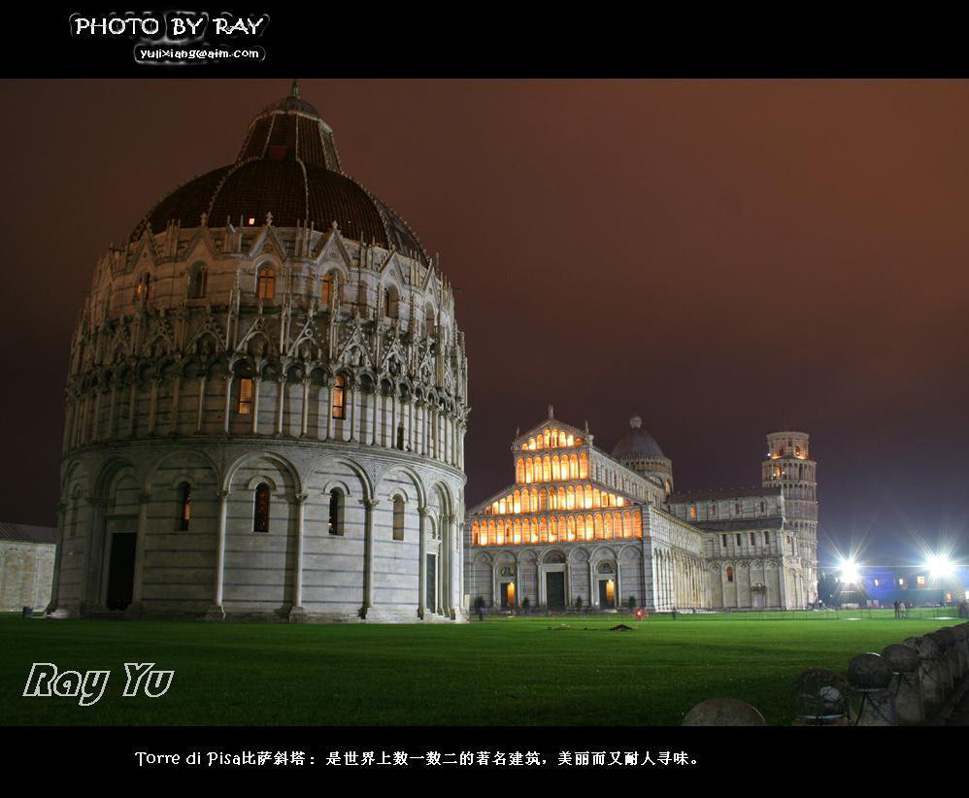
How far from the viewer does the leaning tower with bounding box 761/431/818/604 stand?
150 metres

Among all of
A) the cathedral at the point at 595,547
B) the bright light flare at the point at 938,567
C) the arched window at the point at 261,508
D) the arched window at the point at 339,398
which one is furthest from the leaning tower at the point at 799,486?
the arched window at the point at 261,508

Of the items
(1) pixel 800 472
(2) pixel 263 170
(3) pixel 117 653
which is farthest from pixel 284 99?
(1) pixel 800 472

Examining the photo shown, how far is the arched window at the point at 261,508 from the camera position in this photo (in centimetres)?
4478

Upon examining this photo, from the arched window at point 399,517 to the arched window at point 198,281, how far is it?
15.6 meters

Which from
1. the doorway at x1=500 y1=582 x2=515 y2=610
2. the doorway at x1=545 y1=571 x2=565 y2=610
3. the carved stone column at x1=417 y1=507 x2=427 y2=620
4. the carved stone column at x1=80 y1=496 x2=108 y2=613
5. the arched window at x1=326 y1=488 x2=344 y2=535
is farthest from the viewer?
the doorway at x1=500 y1=582 x2=515 y2=610

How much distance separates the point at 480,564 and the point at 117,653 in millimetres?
94033

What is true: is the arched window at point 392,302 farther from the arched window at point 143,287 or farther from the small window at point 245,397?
the arched window at point 143,287

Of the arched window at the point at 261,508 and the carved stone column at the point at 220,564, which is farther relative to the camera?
the arched window at the point at 261,508

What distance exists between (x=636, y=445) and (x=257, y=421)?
369 feet

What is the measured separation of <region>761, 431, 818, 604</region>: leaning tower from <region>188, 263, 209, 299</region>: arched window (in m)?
120

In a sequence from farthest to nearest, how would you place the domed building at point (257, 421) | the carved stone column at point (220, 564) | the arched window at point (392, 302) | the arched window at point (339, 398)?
the arched window at point (392, 302)
the arched window at point (339, 398)
the domed building at point (257, 421)
the carved stone column at point (220, 564)

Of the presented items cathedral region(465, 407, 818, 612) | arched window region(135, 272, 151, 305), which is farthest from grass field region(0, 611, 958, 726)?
cathedral region(465, 407, 818, 612)

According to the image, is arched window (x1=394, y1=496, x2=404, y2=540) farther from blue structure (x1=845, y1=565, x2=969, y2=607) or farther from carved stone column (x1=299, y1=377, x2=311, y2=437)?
blue structure (x1=845, y1=565, x2=969, y2=607)
